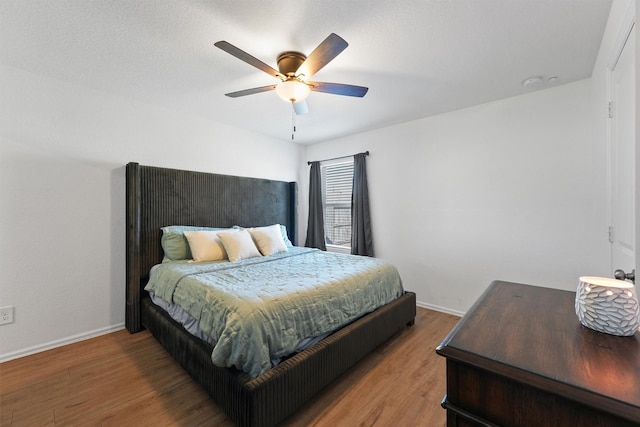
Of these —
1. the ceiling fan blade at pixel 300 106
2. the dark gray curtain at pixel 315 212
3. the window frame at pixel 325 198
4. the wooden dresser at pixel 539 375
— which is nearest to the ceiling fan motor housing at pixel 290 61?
the ceiling fan blade at pixel 300 106

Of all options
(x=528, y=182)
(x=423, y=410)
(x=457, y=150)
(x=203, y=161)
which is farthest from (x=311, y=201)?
(x=423, y=410)

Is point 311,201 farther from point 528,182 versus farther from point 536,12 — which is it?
point 536,12

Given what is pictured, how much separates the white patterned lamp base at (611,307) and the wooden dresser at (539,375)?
3 cm

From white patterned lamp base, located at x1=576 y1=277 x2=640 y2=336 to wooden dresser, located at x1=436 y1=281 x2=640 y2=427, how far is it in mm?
→ 27

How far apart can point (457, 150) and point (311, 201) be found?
231 centimetres

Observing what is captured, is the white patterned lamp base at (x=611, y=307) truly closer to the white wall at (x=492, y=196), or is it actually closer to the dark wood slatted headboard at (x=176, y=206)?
the white wall at (x=492, y=196)

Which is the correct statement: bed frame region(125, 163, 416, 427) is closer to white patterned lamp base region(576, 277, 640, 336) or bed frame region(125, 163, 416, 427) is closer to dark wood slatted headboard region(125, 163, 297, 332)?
dark wood slatted headboard region(125, 163, 297, 332)

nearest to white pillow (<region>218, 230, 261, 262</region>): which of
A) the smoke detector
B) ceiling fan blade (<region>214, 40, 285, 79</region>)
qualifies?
ceiling fan blade (<region>214, 40, 285, 79</region>)

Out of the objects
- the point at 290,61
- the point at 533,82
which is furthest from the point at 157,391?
the point at 533,82

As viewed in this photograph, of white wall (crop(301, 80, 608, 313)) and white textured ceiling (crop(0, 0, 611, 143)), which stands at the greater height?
white textured ceiling (crop(0, 0, 611, 143))

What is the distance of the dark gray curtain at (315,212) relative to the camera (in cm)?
438

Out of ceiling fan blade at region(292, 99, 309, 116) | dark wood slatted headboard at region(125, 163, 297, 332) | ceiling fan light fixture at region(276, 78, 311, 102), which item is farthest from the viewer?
dark wood slatted headboard at region(125, 163, 297, 332)

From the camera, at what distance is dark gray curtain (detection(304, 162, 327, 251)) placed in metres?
4.38

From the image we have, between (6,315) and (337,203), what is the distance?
372 cm
